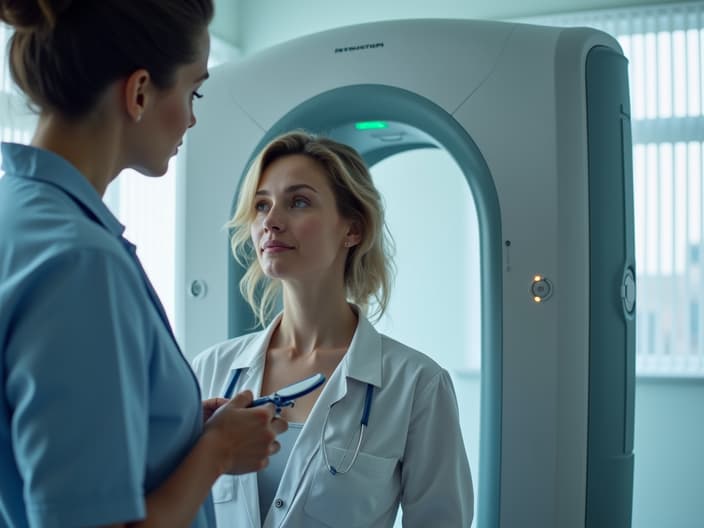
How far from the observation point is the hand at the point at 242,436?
833mm

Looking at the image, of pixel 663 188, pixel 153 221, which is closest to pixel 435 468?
pixel 153 221

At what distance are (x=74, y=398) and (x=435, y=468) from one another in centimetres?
93

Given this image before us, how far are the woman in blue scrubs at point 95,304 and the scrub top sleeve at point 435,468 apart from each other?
619 millimetres

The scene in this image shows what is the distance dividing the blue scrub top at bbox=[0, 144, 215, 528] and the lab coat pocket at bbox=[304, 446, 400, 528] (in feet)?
2.42

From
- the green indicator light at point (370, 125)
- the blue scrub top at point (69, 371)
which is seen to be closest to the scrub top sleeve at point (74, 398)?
the blue scrub top at point (69, 371)

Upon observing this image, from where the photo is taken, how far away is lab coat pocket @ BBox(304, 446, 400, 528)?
1.42 metres

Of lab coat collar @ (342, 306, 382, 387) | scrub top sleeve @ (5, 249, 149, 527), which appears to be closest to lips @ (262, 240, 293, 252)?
lab coat collar @ (342, 306, 382, 387)

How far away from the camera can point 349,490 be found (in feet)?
4.66

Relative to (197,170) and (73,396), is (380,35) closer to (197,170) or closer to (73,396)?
(197,170)

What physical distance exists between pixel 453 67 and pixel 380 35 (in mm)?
198

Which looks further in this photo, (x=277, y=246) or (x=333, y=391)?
(x=277, y=246)

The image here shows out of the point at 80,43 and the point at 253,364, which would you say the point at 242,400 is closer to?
the point at 80,43

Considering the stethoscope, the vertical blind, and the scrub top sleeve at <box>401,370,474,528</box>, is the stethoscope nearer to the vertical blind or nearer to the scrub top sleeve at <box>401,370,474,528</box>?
the scrub top sleeve at <box>401,370,474,528</box>

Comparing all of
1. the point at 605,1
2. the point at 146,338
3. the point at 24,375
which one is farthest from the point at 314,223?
the point at 605,1
